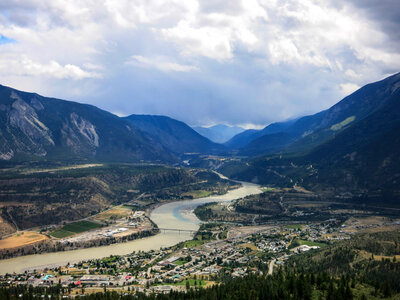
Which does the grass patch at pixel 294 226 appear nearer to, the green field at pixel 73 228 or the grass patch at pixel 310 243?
the grass patch at pixel 310 243

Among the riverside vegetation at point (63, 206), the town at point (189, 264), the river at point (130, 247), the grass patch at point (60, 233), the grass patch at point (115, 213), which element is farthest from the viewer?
the grass patch at point (115, 213)

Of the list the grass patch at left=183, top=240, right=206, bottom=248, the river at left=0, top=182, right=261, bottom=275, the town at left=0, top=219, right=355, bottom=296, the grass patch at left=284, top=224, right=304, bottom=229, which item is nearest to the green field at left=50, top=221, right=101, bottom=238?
the river at left=0, top=182, right=261, bottom=275

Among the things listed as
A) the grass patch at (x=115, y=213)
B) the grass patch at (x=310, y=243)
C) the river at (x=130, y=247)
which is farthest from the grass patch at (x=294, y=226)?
the grass patch at (x=115, y=213)

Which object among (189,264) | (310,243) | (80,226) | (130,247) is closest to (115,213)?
(80,226)

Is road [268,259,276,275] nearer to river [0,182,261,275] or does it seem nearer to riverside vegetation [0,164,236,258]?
river [0,182,261,275]

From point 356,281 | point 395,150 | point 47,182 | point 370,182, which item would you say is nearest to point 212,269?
point 356,281

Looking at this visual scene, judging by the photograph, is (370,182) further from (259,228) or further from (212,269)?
(212,269)

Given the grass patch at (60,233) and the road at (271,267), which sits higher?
the grass patch at (60,233)

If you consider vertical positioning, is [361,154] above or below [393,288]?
above

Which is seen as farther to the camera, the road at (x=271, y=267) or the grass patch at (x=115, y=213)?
the grass patch at (x=115, y=213)
